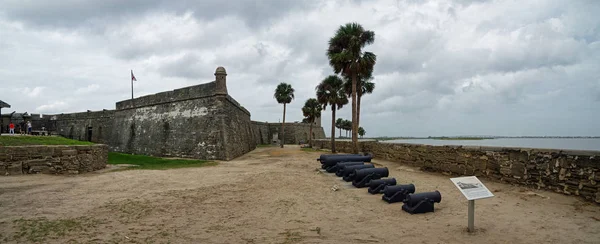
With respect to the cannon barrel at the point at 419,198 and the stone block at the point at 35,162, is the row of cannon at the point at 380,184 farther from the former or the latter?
the stone block at the point at 35,162

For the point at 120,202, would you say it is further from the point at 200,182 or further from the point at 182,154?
the point at 182,154

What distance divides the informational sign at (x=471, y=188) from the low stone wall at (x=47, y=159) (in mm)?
12687

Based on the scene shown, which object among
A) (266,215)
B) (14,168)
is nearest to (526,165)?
(266,215)

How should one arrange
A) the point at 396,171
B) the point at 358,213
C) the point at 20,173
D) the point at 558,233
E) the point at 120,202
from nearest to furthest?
the point at 558,233 < the point at 358,213 < the point at 120,202 < the point at 20,173 < the point at 396,171

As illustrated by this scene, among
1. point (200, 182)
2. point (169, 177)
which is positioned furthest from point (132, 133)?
point (200, 182)

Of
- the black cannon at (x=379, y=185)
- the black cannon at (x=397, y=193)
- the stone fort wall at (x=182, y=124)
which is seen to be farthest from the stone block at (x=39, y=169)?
the black cannon at (x=397, y=193)

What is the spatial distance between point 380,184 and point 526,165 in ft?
12.2

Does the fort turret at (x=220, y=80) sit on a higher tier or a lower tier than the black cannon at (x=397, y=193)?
higher

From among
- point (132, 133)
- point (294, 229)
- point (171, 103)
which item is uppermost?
point (171, 103)

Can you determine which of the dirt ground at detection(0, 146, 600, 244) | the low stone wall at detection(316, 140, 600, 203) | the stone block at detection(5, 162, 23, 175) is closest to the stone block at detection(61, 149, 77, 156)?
the stone block at detection(5, 162, 23, 175)

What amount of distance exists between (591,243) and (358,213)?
3.45 meters

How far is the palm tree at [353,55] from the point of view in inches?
727

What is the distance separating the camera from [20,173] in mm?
10672

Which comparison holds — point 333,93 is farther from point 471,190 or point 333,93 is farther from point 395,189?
point 471,190
